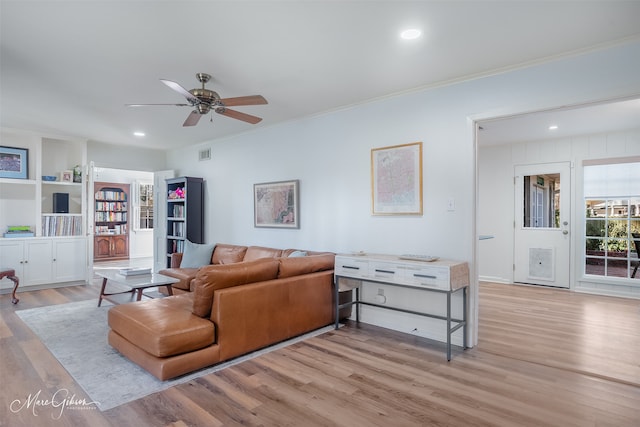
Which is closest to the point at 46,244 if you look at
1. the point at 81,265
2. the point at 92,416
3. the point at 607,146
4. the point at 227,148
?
the point at 81,265

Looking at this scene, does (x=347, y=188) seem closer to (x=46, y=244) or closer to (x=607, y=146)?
(x=607, y=146)

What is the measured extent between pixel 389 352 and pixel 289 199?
2.51 metres

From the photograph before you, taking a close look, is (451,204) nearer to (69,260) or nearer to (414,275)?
(414,275)

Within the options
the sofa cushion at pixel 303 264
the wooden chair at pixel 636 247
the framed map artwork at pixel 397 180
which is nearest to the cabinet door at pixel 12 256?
the sofa cushion at pixel 303 264

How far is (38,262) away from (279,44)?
5.44 metres

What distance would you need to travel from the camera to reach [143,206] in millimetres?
10297

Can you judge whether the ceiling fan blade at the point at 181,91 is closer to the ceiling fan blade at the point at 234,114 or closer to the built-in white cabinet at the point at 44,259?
the ceiling fan blade at the point at 234,114

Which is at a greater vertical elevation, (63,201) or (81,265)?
(63,201)

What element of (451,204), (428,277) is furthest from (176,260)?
(451,204)

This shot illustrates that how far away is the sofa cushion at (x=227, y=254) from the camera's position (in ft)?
17.2

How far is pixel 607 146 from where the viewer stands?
5629mm

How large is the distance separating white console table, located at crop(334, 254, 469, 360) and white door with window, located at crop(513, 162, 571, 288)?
3717mm

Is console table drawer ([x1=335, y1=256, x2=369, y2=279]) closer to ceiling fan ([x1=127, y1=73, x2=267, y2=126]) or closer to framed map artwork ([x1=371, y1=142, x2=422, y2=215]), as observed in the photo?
framed map artwork ([x1=371, y1=142, x2=422, y2=215])

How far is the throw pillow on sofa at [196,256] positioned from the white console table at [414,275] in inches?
101
